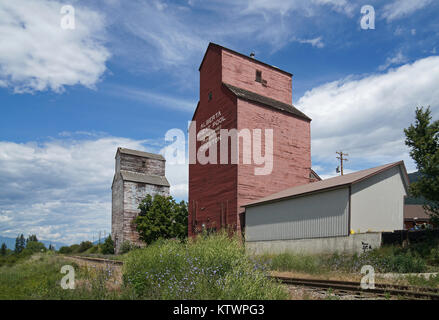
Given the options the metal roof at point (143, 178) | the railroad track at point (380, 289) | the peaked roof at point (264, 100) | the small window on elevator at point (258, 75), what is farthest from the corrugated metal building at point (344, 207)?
the metal roof at point (143, 178)

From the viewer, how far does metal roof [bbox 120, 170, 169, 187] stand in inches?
1716

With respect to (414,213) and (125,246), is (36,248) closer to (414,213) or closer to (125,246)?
(125,246)

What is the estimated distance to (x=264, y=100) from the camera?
2912 cm

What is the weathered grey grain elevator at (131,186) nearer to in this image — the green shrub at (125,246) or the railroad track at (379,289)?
the green shrub at (125,246)

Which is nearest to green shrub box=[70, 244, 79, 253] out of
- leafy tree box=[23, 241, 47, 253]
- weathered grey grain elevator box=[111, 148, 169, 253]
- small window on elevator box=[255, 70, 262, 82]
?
leafy tree box=[23, 241, 47, 253]

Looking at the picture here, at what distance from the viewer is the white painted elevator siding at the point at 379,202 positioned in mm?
17875

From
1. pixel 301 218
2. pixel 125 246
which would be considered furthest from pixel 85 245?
pixel 301 218

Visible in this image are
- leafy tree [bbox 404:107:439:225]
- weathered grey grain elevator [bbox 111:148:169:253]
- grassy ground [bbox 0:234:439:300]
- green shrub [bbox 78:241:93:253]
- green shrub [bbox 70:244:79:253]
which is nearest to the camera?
grassy ground [bbox 0:234:439:300]

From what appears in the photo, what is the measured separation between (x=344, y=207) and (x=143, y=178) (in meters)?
32.0

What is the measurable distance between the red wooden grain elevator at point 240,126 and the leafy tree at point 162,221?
8415 millimetres

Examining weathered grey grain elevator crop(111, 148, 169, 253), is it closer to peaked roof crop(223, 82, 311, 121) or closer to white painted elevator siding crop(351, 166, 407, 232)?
peaked roof crop(223, 82, 311, 121)

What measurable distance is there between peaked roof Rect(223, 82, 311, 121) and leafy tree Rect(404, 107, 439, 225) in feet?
38.6

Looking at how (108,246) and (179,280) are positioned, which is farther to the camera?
(108,246)
